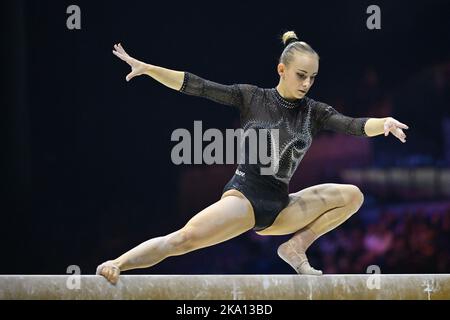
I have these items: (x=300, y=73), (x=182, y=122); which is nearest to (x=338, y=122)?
(x=300, y=73)

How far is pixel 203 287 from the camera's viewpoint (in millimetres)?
3084

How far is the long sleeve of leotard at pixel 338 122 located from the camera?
322 cm

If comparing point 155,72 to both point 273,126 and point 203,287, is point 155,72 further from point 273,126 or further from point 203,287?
point 203,287

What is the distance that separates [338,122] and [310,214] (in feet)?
1.48

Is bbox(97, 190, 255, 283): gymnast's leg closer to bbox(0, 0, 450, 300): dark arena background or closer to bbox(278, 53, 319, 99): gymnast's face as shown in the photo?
bbox(278, 53, 319, 99): gymnast's face

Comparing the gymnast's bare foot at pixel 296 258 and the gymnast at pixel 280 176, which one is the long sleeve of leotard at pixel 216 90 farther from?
the gymnast's bare foot at pixel 296 258

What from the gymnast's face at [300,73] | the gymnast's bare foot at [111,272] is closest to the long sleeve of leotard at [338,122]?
the gymnast's face at [300,73]

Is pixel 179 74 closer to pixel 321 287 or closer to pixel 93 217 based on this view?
pixel 321 287

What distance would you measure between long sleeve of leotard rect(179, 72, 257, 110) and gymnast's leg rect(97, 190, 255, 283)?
A: 43cm

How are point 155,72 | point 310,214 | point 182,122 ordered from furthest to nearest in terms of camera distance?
1. point 182,122
2. point 310,214
3. point 155,72

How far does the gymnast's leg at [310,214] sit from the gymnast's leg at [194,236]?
196 millimetres

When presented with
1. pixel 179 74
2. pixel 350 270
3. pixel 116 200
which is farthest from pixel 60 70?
pixel 350 270

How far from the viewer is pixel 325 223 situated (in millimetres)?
3395
